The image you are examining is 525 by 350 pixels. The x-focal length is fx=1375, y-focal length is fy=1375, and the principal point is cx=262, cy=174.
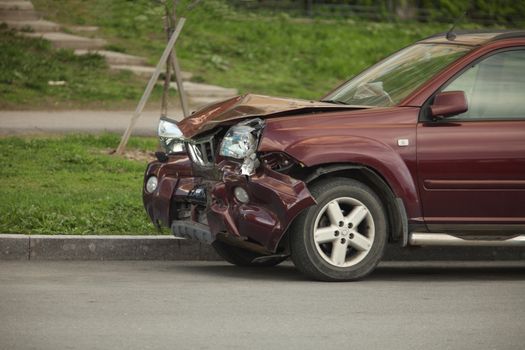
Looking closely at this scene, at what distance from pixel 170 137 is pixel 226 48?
48.6 ft

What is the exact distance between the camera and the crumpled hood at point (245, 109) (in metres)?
9.16

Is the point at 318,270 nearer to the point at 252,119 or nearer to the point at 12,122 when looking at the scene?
the point at 252,119

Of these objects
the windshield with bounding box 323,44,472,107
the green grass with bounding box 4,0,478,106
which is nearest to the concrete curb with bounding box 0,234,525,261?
the windshield with bounding box 323,44,472,107

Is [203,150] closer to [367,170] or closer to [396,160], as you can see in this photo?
[367,170]

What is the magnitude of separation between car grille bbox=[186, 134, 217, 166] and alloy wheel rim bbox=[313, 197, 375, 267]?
94 cm

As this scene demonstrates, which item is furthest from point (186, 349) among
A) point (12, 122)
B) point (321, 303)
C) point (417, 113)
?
point (12, 122)

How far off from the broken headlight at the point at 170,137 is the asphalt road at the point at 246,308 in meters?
0.86

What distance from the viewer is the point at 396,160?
9047mm

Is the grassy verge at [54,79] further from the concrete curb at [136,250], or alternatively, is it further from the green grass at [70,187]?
the concrete curb at [136,250]

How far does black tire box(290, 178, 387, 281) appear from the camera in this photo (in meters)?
8.94

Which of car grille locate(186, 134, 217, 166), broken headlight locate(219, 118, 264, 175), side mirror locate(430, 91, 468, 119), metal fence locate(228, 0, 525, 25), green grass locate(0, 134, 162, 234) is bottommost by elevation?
metal fence locate(228, 0, 525, 25)

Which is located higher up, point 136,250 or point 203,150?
point 203,150

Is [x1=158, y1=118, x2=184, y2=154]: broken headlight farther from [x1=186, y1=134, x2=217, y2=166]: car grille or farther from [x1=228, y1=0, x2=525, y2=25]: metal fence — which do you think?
[x1=228, y1=0, x2=525, y2=25]: metal fence

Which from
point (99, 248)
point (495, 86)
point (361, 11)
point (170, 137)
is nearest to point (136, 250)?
point (99, 248)
